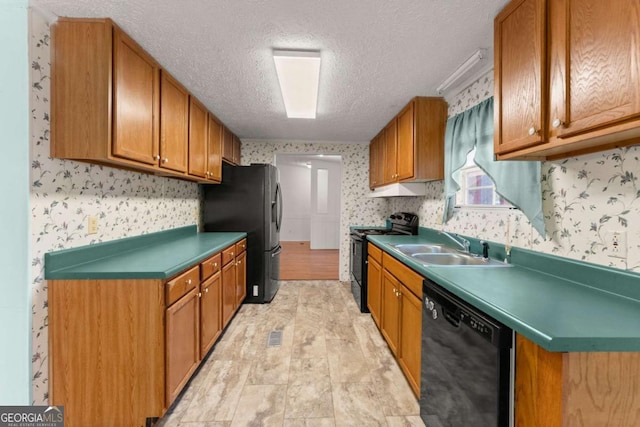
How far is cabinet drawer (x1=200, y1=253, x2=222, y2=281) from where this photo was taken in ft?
6.55

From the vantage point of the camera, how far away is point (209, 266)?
213 cm

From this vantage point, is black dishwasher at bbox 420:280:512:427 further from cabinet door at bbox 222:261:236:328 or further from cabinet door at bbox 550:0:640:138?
cabinet door at bbox 222:261:236:328

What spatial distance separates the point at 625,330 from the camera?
826mm

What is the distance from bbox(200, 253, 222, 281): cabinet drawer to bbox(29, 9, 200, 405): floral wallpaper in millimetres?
637

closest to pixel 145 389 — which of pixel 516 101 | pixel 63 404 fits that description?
pixel 63 404

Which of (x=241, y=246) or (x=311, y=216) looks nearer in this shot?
(x=241, y=246)

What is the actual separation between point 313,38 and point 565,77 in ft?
4.15

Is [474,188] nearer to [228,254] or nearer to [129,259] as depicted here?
[228,254]

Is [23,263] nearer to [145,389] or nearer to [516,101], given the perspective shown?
[145,389]

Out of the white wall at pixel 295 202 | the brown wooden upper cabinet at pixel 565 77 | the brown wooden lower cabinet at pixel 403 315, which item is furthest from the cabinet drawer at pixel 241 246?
the white wall at pixel 295 202

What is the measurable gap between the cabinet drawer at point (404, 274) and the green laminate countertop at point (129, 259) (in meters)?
1.42

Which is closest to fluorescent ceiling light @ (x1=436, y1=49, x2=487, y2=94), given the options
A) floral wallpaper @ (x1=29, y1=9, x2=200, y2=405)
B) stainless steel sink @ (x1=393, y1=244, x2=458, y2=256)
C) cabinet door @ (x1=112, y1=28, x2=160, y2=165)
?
stainless steel sink @ (x1=393, y1=244, x2=458, y2=256)

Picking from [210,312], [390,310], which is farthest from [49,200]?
[390,310]

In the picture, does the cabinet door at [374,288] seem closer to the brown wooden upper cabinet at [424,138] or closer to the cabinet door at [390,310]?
the cabinet door at [390,310]
